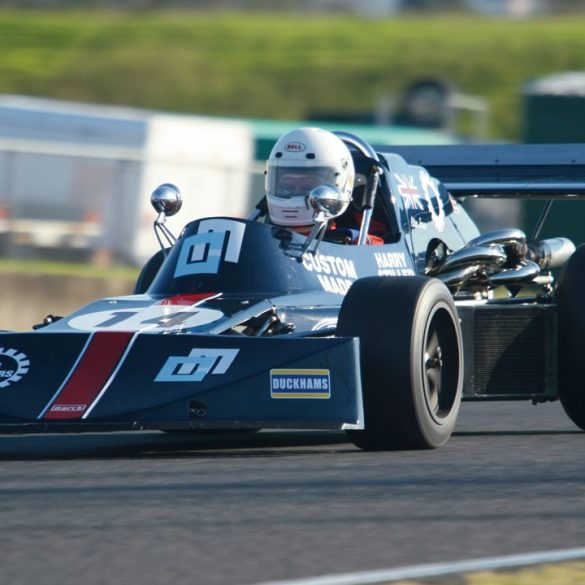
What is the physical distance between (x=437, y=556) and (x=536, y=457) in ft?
7.53

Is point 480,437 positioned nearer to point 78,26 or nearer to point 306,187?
point 306,187

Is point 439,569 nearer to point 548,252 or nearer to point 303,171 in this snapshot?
point 303,171

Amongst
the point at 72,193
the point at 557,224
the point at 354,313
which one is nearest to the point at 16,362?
the point at 354,313

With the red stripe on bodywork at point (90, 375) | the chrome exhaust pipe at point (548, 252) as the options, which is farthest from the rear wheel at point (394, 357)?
the chrome exhaust pipe at point (548, 252)

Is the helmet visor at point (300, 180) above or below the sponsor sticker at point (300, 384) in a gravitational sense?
above

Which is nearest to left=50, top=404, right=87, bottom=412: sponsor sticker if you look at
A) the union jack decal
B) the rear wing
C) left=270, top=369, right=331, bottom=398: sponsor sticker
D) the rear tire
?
left=270, top=369, right=331, bottom=398: sponsor sticker

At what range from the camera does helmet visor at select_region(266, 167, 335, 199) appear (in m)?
8.42

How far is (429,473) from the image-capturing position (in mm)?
5973

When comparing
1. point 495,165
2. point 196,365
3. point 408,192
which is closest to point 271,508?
point 196,365

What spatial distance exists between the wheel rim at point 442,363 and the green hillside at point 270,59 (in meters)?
29.6

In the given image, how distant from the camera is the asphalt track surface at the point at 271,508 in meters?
4.34

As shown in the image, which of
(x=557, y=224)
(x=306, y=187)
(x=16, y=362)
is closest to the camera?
(x=16, y=362)

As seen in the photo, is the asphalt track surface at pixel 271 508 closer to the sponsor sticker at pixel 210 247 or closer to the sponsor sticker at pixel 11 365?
the sponsor sticker at pixel 11 365

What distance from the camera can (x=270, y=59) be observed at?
41.6 meters
